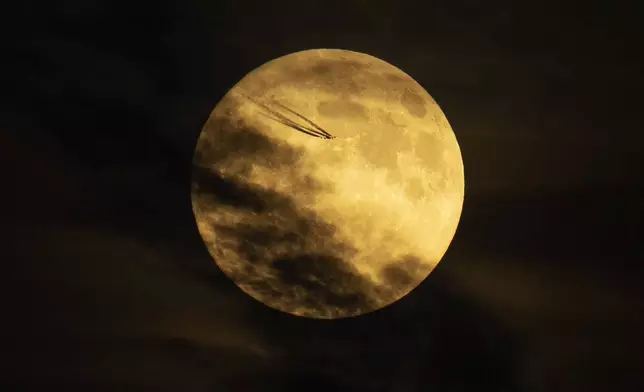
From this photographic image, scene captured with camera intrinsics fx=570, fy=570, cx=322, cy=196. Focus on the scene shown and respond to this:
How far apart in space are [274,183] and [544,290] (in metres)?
0.53

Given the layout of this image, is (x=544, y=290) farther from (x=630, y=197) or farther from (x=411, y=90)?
(x=411, y=90)

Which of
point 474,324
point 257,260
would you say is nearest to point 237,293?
point 257,260

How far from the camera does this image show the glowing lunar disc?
95 cm

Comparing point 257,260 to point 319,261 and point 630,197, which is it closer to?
point 319,261

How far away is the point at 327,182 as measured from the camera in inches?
37.3

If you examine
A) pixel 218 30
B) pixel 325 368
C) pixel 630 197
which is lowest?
pixel 325 368

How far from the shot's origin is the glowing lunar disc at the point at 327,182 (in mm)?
947

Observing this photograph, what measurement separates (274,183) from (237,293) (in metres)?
0.21

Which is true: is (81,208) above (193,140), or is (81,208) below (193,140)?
below

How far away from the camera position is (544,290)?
1.03 m

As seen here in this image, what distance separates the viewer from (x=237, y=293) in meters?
1.01

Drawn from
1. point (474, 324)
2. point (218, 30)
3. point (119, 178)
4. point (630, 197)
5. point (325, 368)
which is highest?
point (218, 30)

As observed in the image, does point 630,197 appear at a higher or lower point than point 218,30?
lower

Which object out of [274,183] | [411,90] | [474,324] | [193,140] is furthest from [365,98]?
[474,324]
